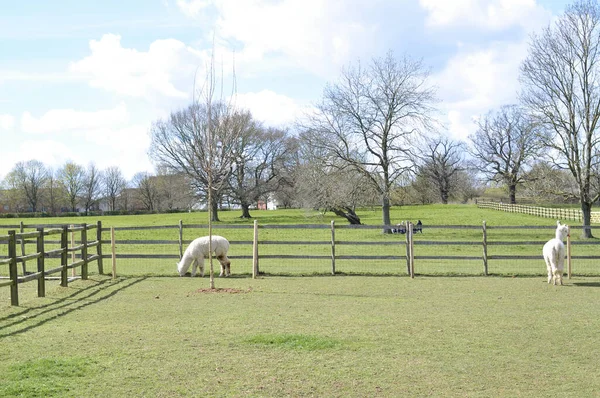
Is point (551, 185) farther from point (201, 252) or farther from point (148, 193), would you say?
point (148, 193)

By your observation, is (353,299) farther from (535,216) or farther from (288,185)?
(288,185)

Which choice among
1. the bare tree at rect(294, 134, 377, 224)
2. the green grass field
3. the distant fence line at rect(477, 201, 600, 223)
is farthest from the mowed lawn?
the distant fence line at rect(477, 201, 600, 223)

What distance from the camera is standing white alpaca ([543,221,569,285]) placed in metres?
13.7

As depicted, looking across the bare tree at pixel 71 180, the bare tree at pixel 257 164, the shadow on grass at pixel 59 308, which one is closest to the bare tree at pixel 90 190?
the bare tree at pixel 71 180

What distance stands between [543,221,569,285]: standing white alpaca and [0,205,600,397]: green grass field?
52cm

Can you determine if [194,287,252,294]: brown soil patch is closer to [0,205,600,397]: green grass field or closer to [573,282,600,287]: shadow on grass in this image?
[0,205,600,397]: green grass field

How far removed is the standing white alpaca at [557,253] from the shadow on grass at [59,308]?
31.2 feet

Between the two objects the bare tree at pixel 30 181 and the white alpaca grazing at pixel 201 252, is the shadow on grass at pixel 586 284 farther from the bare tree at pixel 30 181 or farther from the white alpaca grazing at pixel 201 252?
the bare tree at pixel 30 181

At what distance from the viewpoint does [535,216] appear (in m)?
49.2

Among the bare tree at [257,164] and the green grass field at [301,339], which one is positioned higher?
the bare tree at [257,164]

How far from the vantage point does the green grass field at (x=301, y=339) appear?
5.81 m

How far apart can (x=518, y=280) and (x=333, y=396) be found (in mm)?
10877

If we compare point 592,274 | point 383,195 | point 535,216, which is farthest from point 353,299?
point 535,216

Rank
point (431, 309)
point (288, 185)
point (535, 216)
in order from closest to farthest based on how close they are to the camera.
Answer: point (431, 309), point (535, 216), point (288, 185)
